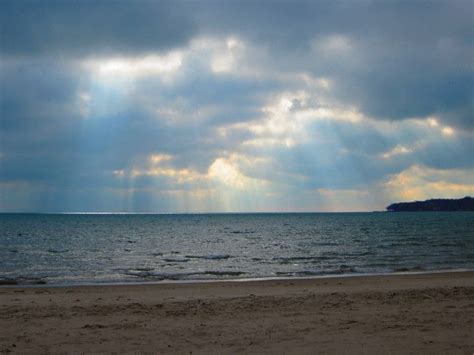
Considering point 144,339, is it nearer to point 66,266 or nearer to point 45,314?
point 45,314

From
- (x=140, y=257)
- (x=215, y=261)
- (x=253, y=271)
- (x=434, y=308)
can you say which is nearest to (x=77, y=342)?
(x=434, y=308)

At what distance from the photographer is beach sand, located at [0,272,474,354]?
9.61 metres

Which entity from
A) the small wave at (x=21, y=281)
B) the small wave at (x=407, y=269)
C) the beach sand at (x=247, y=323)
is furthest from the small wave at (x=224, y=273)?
the beach sand at (x=247, y=323)

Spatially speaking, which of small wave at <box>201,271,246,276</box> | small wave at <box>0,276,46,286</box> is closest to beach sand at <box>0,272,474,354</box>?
small wave at <box>0,276,46,286</box>

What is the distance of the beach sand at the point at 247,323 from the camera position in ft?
31.5

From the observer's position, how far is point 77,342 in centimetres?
1013

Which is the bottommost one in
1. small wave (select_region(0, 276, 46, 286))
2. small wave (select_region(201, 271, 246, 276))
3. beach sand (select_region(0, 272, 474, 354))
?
small wave (select_region(201, 271, 246, 276))

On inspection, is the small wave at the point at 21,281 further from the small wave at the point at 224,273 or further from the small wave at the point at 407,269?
the small wave at the point at 407,269

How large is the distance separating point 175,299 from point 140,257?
25.9 m

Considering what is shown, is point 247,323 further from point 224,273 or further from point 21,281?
point 21,281

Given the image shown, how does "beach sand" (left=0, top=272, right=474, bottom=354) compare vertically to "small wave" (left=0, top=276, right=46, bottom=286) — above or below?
above

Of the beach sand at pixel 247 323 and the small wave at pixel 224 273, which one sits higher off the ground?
the beach sand at pixel 247 323

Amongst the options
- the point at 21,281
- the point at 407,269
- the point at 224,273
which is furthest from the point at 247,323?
the point at 407,269

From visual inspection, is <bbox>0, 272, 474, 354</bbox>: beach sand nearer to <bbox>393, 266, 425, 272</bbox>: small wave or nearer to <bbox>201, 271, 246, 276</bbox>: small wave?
<bbox>201, 271, 246, 276</bbox>: small wave
